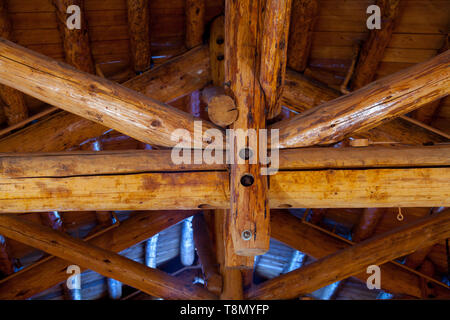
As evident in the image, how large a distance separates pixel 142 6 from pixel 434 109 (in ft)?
9.04

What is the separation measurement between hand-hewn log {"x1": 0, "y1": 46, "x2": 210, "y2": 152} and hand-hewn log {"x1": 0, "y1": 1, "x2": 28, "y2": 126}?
0.22 metres

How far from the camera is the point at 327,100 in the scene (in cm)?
377

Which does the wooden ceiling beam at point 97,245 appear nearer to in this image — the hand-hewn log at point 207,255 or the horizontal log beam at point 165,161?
the hand-hewn log at point 207,255

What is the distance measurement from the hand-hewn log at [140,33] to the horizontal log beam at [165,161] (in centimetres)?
141

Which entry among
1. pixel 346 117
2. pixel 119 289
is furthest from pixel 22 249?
pixel 346 117

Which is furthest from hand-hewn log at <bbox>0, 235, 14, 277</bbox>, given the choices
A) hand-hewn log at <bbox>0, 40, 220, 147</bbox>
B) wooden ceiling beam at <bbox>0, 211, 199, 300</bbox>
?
hand-hewn log at <bbox>0, 40, 220, 147</bbox>

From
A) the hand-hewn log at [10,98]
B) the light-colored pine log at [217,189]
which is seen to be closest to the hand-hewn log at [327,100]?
the light-colored pine log at [217,189]

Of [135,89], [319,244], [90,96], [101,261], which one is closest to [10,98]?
[135,89]

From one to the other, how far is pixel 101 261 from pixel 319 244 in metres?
2.36

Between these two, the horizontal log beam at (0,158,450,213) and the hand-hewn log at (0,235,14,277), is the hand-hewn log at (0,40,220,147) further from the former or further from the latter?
the hand-hewn log at (0,235,14,277)

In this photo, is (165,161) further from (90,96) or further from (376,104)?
(376,104)

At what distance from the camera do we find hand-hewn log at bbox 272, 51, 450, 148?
95.0 inches

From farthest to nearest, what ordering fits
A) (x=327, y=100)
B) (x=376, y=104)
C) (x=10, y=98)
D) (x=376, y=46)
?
(x=327, y=100) < (x=376, y=46) < (x=10, y=98) < (x=376, y=104)
